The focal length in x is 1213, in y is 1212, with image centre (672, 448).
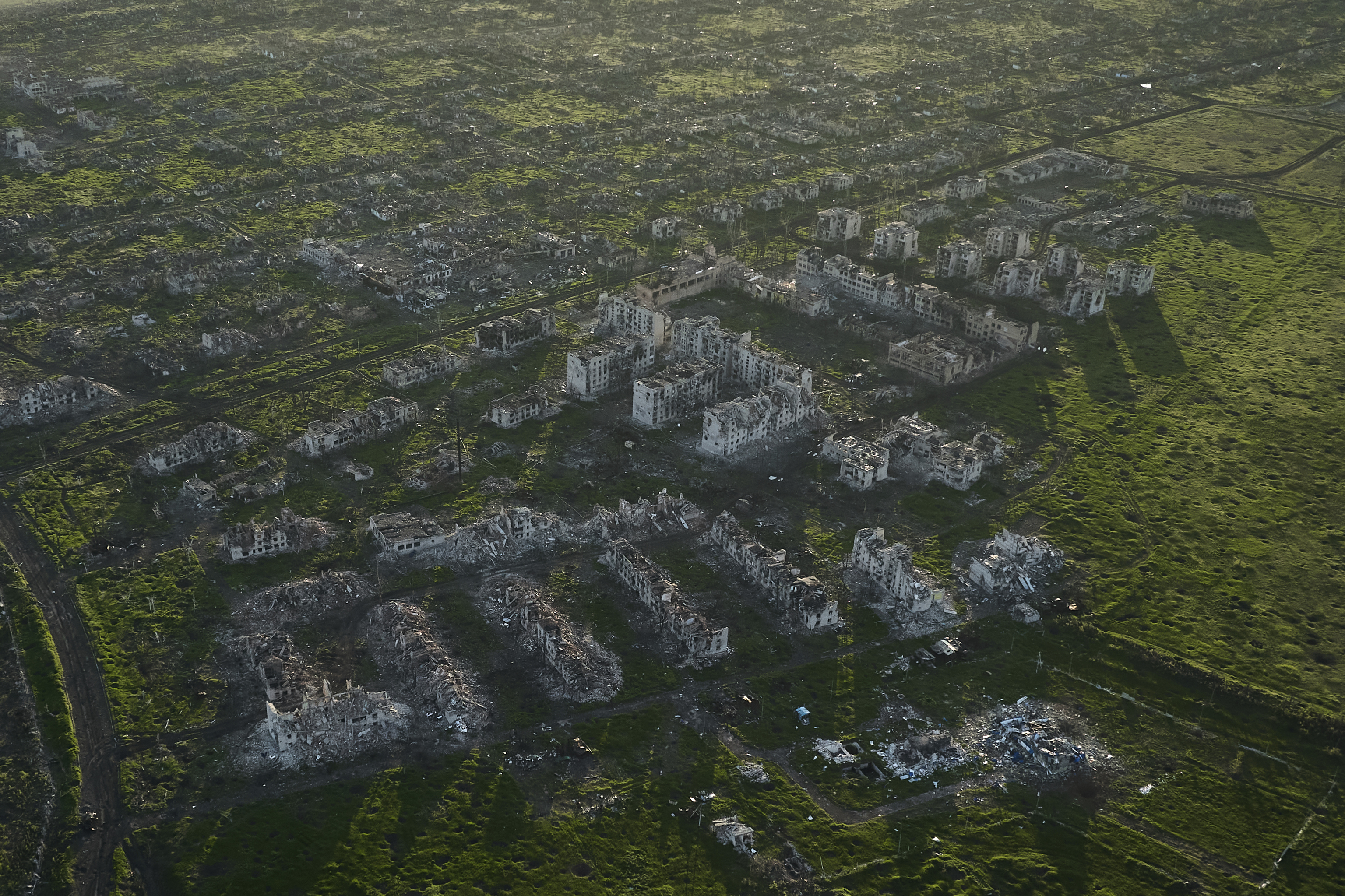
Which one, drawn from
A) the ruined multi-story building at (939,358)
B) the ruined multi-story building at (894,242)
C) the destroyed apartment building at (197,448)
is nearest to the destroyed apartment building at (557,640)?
the destroyed apartment building at (197,448)

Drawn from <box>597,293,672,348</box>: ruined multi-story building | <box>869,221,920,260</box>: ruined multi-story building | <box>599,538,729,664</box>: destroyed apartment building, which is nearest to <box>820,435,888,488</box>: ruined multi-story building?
<box>599,538,729,664</box>: destroyed apartment building

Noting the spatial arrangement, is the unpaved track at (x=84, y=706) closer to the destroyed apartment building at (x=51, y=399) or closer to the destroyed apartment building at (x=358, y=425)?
the destroyed apartment building at (x=51, y=399)

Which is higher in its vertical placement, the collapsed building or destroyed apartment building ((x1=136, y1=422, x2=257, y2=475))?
destroyed apartment building ((x1=136, y1=422, x2=257, y2=475))

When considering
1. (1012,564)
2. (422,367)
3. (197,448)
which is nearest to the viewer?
(1012,564)

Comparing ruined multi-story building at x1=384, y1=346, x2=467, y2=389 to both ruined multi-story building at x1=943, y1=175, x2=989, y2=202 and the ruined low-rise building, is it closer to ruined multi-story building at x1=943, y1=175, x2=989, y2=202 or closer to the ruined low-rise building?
the ruined low-rise building

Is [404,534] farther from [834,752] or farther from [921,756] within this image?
[921,756]

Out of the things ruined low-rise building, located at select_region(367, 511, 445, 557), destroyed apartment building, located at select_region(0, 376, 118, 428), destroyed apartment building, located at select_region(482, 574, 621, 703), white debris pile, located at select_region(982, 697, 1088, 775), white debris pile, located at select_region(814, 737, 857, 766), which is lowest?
white debris pile, located at select_region(982, 697, 1088, 775)

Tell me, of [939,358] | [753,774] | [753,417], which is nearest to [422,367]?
[753,417]
